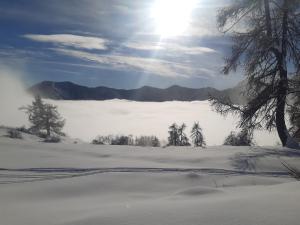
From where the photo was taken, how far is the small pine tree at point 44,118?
1903 inches

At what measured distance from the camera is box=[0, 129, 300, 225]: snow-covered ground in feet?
8.64

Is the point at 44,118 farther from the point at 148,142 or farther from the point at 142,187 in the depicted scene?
the point at 142,187

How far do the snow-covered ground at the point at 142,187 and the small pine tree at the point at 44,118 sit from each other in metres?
41.9

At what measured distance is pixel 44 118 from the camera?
1919 inches

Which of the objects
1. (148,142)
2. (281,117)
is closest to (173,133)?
(148,142)

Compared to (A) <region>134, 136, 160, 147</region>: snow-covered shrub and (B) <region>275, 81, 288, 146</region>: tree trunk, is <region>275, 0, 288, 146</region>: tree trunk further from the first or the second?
(A) <region>134, 136, 160, 147</region>: snow-covered shrub

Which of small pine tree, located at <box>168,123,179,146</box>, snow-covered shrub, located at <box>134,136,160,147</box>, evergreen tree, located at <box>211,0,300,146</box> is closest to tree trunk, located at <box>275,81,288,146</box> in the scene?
evergreen tree, located at <box>211,0,300,146</box>

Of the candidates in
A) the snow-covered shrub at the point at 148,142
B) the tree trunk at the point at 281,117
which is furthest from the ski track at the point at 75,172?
the snow-covered shrub at the point at 148,142

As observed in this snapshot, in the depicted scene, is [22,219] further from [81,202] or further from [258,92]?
[258,92]

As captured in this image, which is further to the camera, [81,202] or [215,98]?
[215,98]

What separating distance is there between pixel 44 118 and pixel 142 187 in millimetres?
46333

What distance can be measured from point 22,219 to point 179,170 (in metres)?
2.66

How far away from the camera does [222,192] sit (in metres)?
3.63

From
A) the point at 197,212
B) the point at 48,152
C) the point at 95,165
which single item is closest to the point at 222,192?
the point at 197,212
